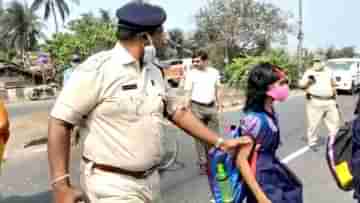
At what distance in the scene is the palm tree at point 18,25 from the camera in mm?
59094

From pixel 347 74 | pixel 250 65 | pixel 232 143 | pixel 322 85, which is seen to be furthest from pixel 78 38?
pixel 232 143

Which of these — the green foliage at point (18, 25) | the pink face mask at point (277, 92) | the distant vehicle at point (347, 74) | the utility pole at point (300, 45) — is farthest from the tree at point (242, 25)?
the pink face mask at point (277, 92)

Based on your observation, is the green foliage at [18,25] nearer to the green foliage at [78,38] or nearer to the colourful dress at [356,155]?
the green foliage at [78,38]

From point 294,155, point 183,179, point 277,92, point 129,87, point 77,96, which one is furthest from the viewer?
point 294,155

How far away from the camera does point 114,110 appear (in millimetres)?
2662

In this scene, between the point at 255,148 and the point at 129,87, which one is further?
the point at 255,148

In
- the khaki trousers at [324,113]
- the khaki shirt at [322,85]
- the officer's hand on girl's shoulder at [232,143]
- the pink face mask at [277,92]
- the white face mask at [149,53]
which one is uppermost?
the white face mask at [149,53]

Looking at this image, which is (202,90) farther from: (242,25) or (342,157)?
(242,25)

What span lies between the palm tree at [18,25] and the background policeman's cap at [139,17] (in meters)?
58.6

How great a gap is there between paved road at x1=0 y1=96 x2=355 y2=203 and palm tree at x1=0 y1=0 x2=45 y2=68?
52.1 metres

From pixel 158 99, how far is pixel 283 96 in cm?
132

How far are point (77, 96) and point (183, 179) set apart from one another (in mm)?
A: 4968

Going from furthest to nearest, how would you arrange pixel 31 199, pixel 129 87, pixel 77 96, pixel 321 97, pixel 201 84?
pixel 321 97
pixel 201 84
pixel 31 199
pixel 129 87
pixel 77 96

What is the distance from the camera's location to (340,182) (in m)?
3.03
